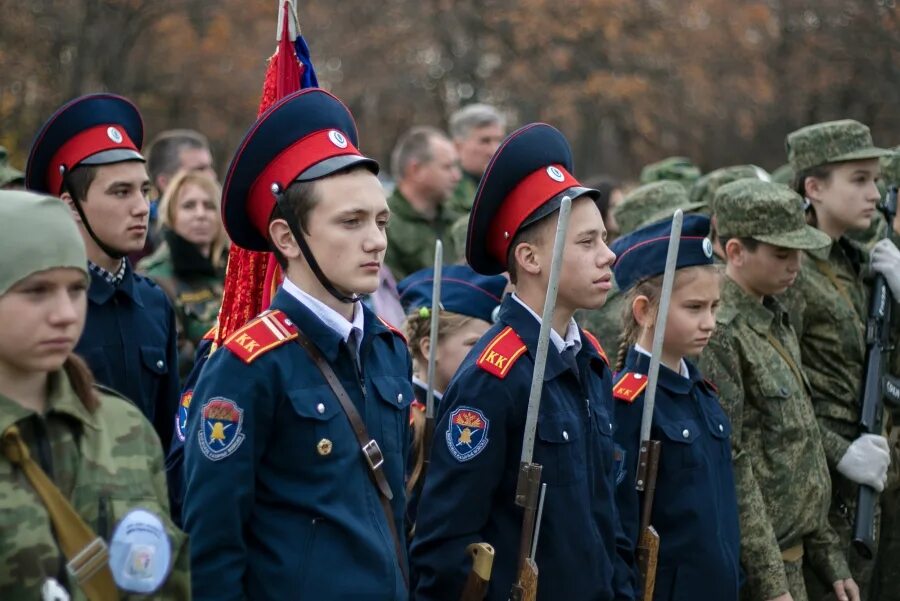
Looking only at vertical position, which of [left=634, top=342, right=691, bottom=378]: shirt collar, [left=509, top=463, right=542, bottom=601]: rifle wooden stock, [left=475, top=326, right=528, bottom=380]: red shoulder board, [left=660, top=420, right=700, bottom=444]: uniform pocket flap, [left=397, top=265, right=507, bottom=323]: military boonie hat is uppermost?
[left=397, top=265, right=507, bottom=323]: military boonie hat

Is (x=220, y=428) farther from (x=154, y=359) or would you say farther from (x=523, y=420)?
(x=154, y=359)

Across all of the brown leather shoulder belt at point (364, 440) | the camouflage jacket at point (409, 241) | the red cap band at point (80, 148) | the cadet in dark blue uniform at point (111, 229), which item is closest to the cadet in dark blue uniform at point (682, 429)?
the brown leather shoulder belt at point (364, 440)

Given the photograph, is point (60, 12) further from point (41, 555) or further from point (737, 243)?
point (41, 555)

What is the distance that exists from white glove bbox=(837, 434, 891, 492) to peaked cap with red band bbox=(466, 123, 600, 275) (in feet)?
7.61

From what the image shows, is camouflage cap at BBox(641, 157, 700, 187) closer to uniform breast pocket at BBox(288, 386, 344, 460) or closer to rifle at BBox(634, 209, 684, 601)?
rifle at BBox(634, 209, 684, 601)

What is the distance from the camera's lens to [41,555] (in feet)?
9.25

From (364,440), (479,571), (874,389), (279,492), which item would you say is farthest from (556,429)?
(874,389)

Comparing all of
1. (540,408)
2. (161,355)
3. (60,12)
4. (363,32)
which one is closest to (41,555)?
(540,408)

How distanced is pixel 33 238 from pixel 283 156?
101 centimetres

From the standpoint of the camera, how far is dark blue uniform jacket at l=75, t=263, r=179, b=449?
474cm

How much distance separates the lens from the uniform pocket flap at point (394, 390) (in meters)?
3.69

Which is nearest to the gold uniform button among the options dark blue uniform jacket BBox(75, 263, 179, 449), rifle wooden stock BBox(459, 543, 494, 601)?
rifle wooden stock BBox(459, 543, 494, 601)

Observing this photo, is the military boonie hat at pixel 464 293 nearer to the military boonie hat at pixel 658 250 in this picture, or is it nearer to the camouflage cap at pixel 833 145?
the military boonie hat at pixel 658 250

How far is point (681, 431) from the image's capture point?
4688mm
